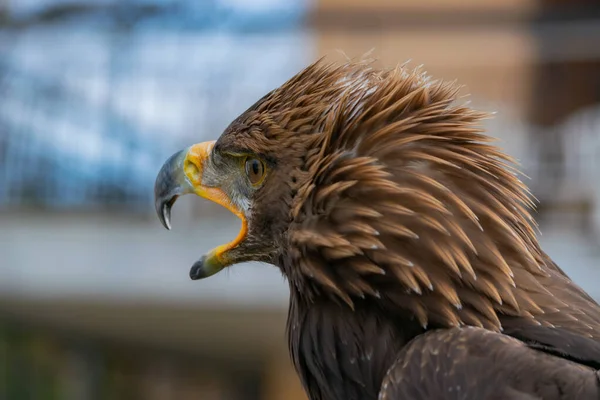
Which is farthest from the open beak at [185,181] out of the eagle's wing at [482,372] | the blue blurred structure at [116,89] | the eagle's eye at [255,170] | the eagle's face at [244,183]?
the blue blurred structure at [116,89]

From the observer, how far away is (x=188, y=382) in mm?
13023

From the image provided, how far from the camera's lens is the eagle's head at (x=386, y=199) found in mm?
2199

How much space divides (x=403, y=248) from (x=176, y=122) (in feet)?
20.0

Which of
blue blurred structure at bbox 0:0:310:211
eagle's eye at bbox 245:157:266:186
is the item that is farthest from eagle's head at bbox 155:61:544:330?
blue blurred structure at bbox 0:0:310:211

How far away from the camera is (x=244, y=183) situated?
2.58 metres

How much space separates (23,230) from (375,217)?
6194 mm

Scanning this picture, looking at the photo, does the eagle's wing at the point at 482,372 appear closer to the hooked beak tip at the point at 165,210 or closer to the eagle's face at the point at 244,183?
the eagle's face at the point at 244,183

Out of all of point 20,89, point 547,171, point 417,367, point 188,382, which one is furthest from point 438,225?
point 188,382

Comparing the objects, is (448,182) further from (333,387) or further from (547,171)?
(547,171)

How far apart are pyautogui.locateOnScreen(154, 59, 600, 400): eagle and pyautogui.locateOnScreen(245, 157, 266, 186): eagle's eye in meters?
0.02

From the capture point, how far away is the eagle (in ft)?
6.86

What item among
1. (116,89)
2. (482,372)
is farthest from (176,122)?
(482,372)

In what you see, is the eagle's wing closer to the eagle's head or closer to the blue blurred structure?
the eagle's head

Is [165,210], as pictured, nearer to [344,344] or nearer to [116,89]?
[344,344]
